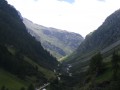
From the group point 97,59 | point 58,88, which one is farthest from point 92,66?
point 58,88

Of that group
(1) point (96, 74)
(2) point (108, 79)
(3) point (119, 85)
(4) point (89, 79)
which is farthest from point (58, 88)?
(3) point (119, 85)

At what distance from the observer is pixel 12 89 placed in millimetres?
188750

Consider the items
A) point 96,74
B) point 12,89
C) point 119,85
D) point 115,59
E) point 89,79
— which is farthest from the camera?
point 12,89

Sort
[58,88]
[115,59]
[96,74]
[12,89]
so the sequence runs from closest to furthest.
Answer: [115,59], [96,74], [58,88], [12,89]

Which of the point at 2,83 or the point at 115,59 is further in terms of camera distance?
the point at 2,83

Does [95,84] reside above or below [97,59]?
below

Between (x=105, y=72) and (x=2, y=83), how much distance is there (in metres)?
68.9

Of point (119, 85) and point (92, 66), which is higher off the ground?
point (92, 66)

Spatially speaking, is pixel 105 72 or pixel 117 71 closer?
pixel 117 71

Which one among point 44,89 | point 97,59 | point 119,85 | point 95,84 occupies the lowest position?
point 119,85

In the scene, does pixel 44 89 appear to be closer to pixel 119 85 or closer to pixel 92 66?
pixel 92 66

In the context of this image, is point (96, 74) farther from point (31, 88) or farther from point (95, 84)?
point (31, 88)

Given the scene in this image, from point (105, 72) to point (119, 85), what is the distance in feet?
193

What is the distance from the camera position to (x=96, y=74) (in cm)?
14712
